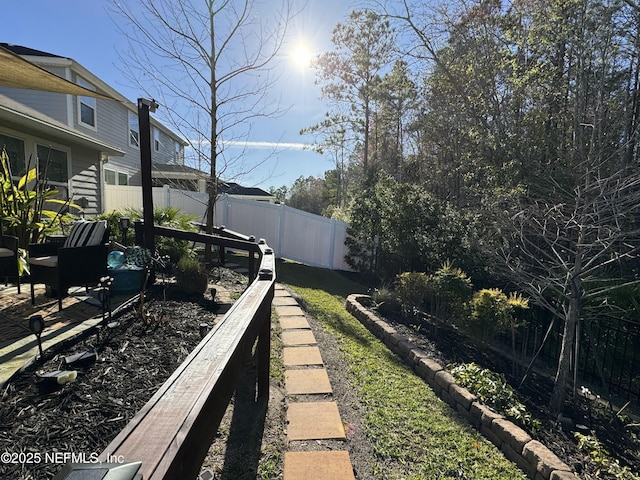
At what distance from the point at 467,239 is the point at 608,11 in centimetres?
362

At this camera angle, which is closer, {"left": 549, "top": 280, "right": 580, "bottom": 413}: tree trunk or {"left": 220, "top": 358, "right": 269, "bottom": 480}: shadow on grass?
{"left": 220, "top": 358, "right": 269, "bottom": 480}: shadow on grass

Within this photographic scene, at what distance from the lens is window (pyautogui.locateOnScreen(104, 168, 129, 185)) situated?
13.7 meters

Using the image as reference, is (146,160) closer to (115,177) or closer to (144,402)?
(144,402)

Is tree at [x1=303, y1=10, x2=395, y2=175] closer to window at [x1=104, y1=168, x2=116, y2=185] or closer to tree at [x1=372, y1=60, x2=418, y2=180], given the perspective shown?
tree at [x1=372, y1=60, x2=418, y2=180]

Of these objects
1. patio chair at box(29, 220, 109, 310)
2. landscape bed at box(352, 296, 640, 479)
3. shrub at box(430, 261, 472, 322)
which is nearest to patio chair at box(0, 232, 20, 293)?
patio chair at box(29, 220, 109, 310)

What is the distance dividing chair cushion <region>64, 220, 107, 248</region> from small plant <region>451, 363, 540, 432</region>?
420 centimetres

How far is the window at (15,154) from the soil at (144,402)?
606 centimetres

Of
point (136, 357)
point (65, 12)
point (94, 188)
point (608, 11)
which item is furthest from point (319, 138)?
point (136, 357)

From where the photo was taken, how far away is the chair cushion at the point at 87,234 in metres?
4.06

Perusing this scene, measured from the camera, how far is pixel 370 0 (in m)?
6.99

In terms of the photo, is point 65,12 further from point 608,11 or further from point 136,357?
point 608,11

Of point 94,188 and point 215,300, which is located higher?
point 94,188

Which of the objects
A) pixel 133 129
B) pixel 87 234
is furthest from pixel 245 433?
pixel 133 129

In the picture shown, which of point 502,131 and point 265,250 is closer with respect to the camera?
point 265,250
